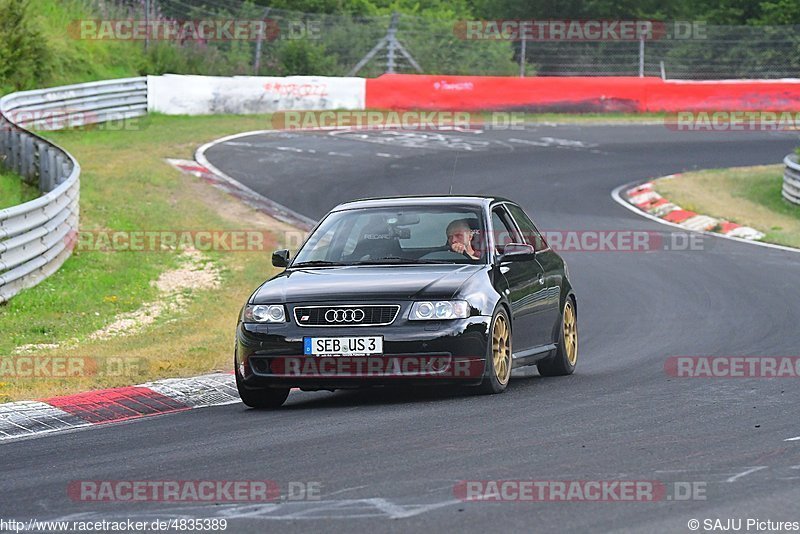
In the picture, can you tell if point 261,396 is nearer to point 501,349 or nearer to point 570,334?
point 501,349

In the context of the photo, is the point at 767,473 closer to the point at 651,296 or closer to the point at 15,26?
the point at 651,296

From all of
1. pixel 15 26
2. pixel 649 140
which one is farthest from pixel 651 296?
pixel 15 26

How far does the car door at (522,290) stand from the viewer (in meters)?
10.2

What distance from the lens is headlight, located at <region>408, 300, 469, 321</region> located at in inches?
363

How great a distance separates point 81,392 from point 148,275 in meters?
7.21

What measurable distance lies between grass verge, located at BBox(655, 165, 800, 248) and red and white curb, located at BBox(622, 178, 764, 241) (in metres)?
0.18

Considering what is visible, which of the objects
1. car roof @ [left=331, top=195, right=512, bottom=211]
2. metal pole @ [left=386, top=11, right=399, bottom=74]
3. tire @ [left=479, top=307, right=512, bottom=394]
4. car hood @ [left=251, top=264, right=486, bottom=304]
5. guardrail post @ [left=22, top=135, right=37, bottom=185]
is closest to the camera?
car hood @ [left=251, top=264, right=486, bottom=304]

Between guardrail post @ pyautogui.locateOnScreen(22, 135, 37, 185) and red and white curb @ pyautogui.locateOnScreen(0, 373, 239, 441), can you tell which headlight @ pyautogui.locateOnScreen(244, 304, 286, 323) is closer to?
red and white curb @ pyautogui.locateOnScreen(0, 373, 239, 441)

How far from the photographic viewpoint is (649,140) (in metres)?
A: 33.5

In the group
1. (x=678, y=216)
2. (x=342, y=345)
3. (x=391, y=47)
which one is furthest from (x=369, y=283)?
(x=391, y=47)

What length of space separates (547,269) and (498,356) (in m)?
1.69

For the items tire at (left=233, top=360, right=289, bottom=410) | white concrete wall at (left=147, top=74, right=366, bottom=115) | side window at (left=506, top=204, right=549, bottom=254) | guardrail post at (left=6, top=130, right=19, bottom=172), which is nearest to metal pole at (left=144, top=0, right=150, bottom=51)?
white concrete wall at (left=147, top=74, right=366, bottom=115)

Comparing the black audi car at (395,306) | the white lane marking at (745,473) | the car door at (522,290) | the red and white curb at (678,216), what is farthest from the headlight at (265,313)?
the red and white curb at (678,216)

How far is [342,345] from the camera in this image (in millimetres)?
9156
